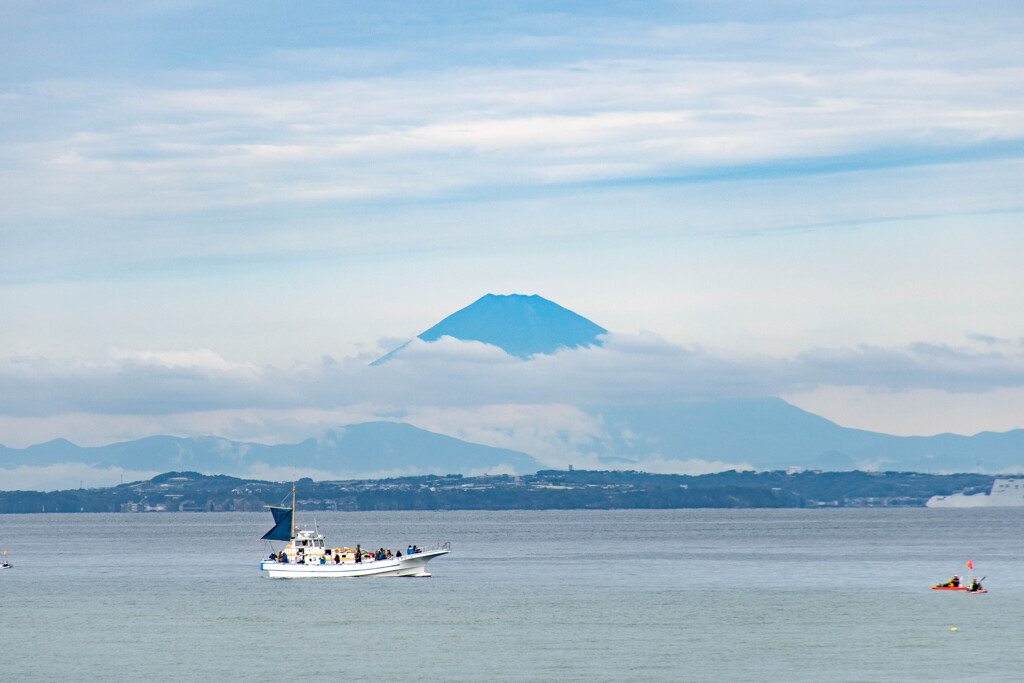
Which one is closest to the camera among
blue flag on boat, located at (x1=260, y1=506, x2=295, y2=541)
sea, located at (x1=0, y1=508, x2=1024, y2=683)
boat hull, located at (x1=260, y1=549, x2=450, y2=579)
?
sea, located at (x1=0, y1=508, x2=1024, y2=683)

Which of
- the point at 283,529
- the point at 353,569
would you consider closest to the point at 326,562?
the point at 353,569

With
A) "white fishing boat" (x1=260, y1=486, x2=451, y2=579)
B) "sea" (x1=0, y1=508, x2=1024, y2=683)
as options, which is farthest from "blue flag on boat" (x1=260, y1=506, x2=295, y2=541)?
"sea" (x1=0, y1=508, x2=1024, y2=683)

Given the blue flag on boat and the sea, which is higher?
the blue flag on boat

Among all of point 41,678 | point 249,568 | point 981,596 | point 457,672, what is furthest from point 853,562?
point 41,678

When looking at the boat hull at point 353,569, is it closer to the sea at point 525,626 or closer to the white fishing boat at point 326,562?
the white fishing boat at point 326,562

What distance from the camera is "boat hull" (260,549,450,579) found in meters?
140

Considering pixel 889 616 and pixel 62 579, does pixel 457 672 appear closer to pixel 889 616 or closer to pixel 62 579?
pixel 889 616

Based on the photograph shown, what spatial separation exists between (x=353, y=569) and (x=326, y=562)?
3.29m

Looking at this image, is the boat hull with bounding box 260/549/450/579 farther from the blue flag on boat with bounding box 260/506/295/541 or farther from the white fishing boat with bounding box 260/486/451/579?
the blue flag on boat with bounding box 260/506/295/541

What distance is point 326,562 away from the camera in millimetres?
141750

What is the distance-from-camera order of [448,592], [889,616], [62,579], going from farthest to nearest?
1. [62,579]
2. [448,592]
3. [889,616]

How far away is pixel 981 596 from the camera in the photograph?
114 m

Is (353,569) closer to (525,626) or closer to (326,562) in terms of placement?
(326,562)

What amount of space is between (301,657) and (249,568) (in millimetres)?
92375
